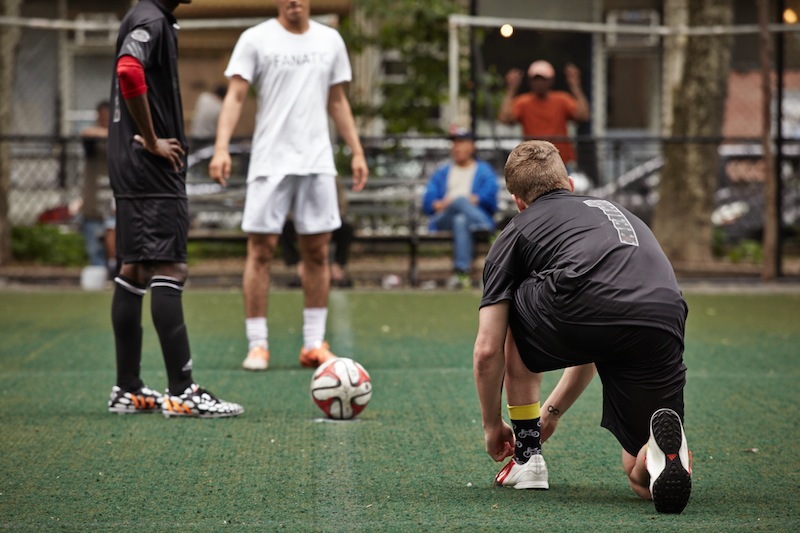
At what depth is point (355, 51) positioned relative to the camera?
1395cm

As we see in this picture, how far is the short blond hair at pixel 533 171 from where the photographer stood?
3699 millimetres

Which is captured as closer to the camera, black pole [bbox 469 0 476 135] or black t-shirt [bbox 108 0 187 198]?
black t-shirt [bbox 108 0 187 198]

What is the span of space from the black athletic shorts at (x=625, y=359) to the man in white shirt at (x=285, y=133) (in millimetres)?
2875

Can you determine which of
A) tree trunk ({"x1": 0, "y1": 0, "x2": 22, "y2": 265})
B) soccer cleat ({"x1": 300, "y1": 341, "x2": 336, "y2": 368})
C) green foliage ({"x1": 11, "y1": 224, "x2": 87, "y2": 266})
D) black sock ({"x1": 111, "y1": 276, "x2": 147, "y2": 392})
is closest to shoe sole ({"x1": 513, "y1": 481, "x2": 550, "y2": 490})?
black sock ({"x1": 111, "y1": 276, "x2": 147, "y2": 392})

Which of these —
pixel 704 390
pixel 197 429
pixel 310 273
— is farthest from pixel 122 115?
pixel 704 390

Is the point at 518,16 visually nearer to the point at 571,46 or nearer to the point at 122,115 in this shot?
the point at 571,46

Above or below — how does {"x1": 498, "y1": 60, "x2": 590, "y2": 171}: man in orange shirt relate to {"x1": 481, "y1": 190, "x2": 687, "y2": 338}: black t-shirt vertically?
above

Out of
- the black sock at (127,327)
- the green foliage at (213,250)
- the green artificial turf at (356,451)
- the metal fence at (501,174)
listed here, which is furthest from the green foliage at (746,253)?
the black sock at (127,327)

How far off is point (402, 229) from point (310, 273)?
17.8 feet

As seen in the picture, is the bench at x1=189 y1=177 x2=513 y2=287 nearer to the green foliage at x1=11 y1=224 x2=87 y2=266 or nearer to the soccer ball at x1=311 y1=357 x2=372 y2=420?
the green foliage at x1=11 y1=224 x2=87 y2=266

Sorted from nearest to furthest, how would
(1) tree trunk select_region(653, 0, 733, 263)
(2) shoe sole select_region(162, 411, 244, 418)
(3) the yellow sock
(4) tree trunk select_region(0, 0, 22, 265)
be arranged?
1. (3) the yellow sock
2. (2) shoe sole select_region(162, 411, 244, 418)
3. (4) tree trunk select_region(0, 0, 22, 265)
4. (1) tree trunk select_region(653, 0, 733, 263)

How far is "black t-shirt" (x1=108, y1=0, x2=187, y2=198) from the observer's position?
487 centimetres

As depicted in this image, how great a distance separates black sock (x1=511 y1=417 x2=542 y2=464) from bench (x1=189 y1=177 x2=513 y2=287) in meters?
7.62

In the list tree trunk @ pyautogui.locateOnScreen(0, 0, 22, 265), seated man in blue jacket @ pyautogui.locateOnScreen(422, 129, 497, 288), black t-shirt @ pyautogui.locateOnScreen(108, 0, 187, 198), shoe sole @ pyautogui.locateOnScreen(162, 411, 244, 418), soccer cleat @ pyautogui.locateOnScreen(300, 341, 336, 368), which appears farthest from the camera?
tree trunk @ pyautogui.locateOnScreen(0, 0, 22, 265)
